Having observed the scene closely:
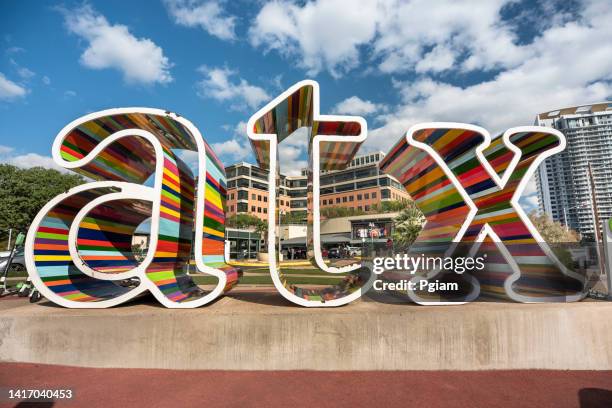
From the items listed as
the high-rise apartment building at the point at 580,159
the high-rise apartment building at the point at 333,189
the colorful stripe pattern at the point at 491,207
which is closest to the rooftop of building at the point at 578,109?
the high-rise apartment building at the point at 580,159

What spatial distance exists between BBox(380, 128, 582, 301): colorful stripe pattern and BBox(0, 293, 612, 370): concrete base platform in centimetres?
112

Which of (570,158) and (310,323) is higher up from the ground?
(570,158)

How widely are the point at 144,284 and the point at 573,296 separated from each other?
9.16 metres

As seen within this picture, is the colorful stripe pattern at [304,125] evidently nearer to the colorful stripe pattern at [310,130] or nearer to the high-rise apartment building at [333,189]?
the colorful stripe pattern at [310,130]

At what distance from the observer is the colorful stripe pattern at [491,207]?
692 centimetres

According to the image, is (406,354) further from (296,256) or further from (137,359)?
(296,256)


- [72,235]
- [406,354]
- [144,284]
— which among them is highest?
[72,235]

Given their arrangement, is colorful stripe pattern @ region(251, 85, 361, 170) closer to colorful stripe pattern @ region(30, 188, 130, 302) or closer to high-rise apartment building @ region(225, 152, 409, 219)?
colorful stripe pattern @ region(30, 188, 130, 302)

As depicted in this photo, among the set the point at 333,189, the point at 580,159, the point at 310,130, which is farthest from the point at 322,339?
the point at 580,159

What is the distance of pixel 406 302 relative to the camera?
705 cm

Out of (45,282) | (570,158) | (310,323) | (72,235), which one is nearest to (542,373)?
(310,323)

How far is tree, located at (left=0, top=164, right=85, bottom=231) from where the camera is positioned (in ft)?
117

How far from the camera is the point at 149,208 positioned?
A: 791 centimetres

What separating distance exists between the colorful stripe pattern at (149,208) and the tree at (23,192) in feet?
122
